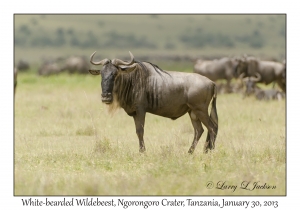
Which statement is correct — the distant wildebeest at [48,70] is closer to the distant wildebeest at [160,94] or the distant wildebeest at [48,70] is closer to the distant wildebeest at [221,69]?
the distant wildebeest at [221,69]

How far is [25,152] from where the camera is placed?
10.9m

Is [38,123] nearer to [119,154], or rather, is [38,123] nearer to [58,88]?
[119,154]

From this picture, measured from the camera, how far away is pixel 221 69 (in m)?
26.6

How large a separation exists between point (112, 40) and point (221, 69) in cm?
5527

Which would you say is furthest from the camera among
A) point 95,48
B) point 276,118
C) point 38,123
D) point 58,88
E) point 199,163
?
point 95,48

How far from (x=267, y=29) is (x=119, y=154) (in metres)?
79.2

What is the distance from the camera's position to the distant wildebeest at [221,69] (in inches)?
1017

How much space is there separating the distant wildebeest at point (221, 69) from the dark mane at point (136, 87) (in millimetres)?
15383

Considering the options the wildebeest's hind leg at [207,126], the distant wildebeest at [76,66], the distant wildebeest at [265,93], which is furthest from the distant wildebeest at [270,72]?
the distant wildebeest at [76,66]

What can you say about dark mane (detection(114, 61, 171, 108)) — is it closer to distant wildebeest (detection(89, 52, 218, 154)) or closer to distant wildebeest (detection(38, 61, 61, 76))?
distant wildebeest (detection(89, 52, 218, 154))

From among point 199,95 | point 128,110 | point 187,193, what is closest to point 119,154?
point 128,110

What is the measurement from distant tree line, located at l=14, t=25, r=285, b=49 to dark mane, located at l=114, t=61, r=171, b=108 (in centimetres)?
6887

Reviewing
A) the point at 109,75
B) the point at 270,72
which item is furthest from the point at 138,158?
the point at 270,72
